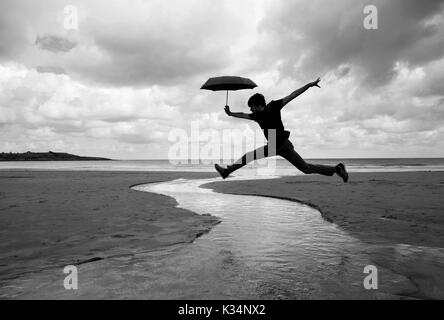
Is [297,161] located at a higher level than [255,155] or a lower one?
lower

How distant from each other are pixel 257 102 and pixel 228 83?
1.98 meters

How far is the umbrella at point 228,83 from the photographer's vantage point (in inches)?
328

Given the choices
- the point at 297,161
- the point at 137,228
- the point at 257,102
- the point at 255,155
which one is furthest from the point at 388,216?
the point at 137,228

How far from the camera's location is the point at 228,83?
8258mm

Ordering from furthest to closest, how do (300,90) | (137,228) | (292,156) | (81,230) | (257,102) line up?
(137,228) < (81,230) < (292,156) < (257,102) < (300,90)

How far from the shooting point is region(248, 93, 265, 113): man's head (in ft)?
21.5

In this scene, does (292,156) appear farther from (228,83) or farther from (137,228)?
(137,228)

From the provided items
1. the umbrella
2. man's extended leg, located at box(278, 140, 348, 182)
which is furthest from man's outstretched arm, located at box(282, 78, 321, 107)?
the umbrella

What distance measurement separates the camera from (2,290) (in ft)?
13.7

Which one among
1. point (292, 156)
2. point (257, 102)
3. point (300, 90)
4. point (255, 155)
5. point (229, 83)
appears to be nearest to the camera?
point (300, 90)

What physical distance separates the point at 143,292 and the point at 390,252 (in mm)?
4560

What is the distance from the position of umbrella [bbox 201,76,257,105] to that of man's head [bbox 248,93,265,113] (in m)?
1.81

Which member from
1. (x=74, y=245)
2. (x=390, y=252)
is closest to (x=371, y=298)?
(x=390, y=252)
